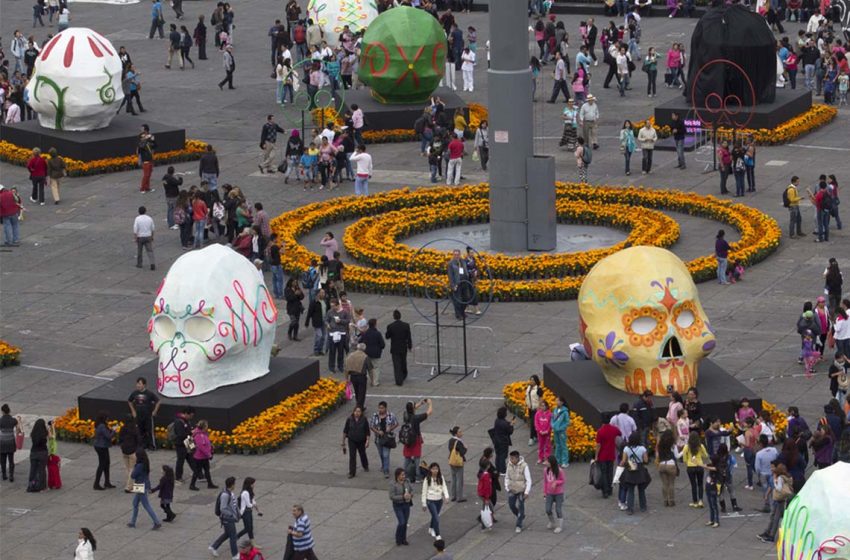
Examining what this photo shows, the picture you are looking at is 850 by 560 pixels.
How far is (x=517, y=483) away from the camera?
2995cm

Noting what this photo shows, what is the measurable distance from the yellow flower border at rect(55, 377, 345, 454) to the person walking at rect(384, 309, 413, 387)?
1.24m

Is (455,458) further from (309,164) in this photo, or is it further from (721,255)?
(309,164)

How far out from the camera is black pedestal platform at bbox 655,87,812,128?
55.4 metres

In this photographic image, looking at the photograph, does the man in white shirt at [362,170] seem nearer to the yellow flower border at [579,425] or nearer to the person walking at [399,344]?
the person walking at [399,344]

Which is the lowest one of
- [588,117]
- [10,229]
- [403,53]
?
[10,229]

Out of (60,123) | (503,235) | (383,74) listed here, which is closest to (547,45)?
(383,74)

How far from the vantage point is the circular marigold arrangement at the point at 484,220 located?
42.6m

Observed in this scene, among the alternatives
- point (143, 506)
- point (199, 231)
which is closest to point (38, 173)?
point (199, 231)

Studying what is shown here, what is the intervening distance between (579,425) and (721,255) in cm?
996

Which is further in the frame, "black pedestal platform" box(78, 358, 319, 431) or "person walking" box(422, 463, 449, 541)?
"black pedestal platform" box(78, 358, 319, 431)

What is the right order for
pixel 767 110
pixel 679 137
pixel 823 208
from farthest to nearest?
1. pixel 767 110
2. pixel 679 137
3. pixel 823 208

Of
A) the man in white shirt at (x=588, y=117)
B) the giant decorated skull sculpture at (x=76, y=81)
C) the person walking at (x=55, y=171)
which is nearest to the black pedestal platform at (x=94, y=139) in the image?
the giant decorated skull sculpture at (x=76, y=81)

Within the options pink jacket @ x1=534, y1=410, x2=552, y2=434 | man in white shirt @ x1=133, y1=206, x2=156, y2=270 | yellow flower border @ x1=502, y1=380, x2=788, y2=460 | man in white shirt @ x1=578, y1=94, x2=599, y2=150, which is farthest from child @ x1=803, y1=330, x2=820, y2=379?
man in white shirt @ x1=578, y1=94, x2=599, y2=150

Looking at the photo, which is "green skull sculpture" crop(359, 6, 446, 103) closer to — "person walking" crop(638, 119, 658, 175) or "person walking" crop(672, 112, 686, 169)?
"person walking" crop(638, 119, 658, 175)
